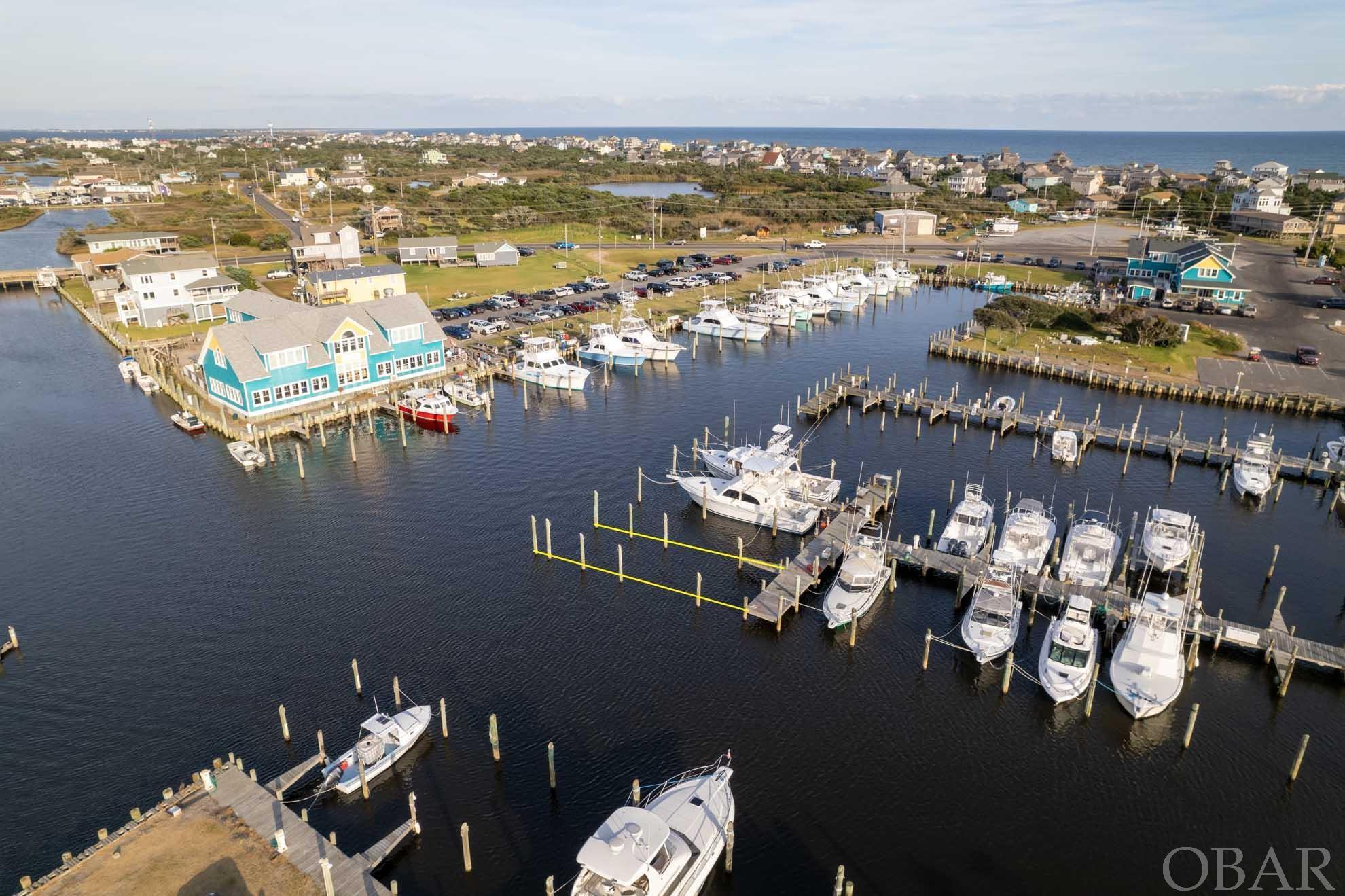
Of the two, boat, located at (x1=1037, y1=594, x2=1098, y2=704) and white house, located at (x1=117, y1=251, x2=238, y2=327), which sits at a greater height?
white house, located at (x1=117, y1=251, x2=238, y2=327)

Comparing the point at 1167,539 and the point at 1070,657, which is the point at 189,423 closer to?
the point at 1070,657

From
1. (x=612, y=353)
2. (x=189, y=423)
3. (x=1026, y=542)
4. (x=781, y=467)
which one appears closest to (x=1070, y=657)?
(x=1026, y=542)

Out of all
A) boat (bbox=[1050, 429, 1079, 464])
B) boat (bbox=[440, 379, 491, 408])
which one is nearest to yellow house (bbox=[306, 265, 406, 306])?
boat (bbox=[440, 379, 491, 408])

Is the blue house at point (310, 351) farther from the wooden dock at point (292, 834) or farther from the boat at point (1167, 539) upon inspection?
the boat at point (1167, 539)

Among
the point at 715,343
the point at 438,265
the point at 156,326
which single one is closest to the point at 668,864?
the point at 715,343

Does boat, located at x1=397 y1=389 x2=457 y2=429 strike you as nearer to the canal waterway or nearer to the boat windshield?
the canal waterway

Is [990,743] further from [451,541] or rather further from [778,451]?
[451,541]
